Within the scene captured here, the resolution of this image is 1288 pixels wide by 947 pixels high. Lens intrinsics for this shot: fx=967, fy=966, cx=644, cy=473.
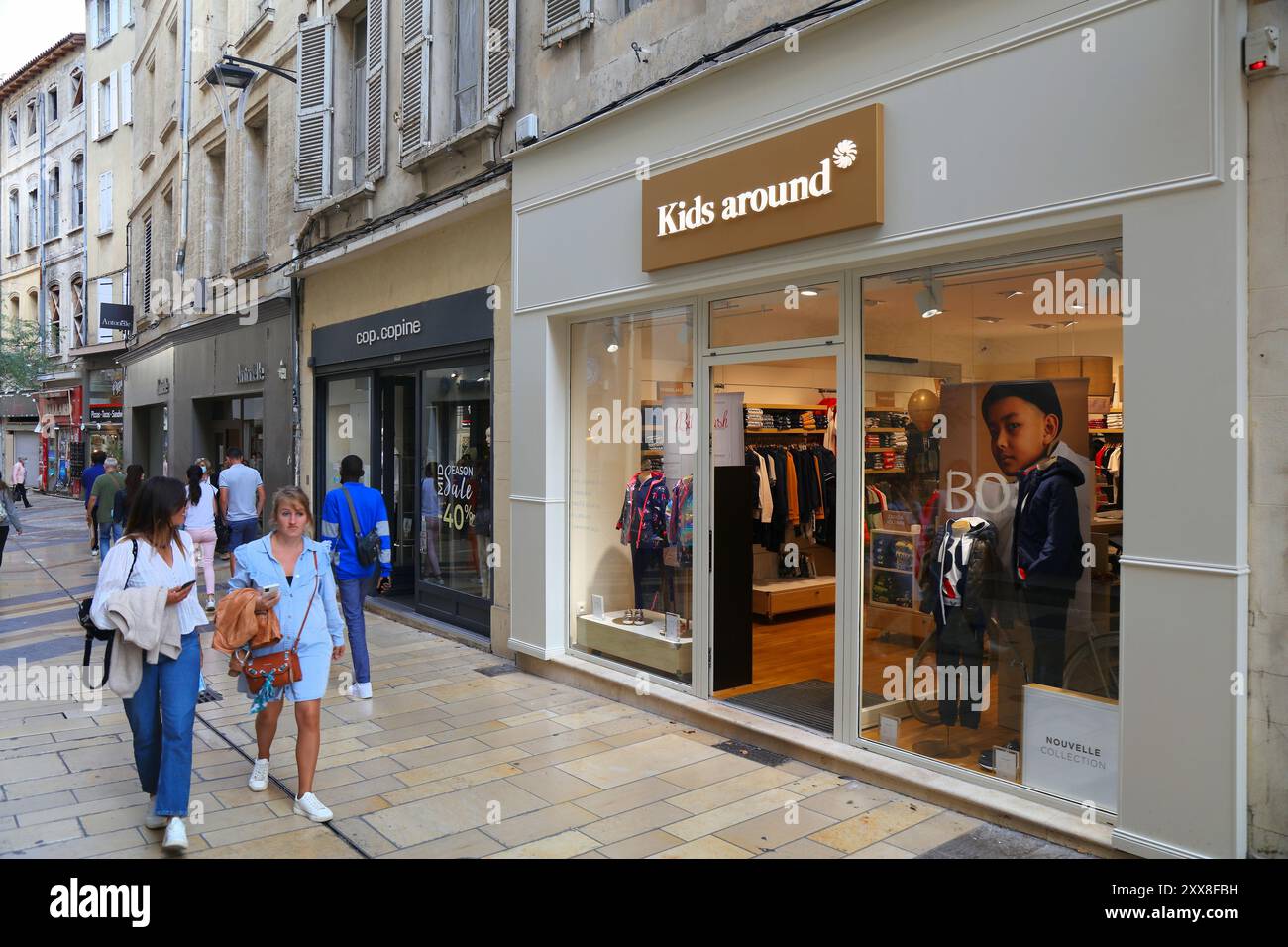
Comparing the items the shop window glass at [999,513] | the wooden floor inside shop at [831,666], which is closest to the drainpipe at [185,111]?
the wooden floor inside shop at [831,666]

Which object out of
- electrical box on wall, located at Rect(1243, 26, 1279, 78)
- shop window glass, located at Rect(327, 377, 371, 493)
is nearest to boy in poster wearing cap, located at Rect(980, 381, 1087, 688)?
electrical box on wall, located at Rect(1243, 26, 1279, 78)

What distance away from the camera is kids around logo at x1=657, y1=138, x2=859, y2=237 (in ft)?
17.4

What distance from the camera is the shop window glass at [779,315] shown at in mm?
5754

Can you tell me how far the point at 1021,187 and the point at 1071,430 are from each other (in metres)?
1.22

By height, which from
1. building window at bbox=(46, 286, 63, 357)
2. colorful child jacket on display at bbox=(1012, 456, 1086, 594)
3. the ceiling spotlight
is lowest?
colorful child jacket on display at bbox=(1012, 456, 1086, 594)

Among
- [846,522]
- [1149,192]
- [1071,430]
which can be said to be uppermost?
[1149,192]

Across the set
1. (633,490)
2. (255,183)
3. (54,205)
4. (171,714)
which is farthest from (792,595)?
(54,205)

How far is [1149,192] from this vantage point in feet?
13.2

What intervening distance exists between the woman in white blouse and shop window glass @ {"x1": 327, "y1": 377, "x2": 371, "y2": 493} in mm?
6665

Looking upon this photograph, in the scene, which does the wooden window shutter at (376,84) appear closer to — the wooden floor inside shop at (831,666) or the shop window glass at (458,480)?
the shop window glass at (458,480)

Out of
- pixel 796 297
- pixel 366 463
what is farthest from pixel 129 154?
pixel 796 297

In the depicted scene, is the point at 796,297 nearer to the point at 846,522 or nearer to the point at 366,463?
the point at 846,522

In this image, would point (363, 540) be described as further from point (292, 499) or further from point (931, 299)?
point (931, 299)

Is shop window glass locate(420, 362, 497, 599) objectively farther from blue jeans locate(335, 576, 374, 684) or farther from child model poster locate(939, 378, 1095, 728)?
child model poster locate(939, 378, 1095, 728)
